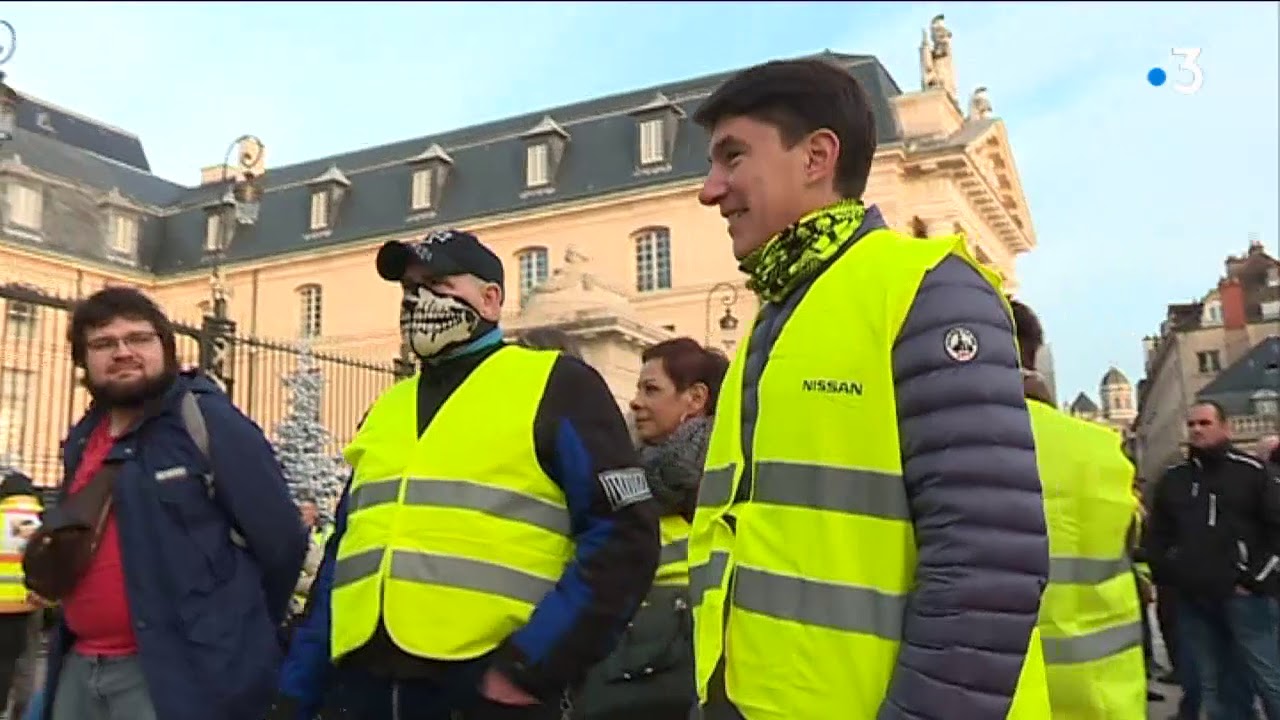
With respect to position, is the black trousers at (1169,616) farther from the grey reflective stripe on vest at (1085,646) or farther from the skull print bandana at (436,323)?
the skull print bandana at (436,323)

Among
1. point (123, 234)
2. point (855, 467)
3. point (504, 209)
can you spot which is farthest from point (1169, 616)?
point (123, 234)

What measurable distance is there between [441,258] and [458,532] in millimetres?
796

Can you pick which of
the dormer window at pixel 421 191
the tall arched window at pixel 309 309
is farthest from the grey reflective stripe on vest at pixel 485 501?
the tall arched window at pixel 309 309

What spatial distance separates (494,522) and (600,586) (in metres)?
0.33

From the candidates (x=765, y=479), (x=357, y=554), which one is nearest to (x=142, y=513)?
(x=357, y=554)

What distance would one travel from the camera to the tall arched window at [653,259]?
39.7 metres

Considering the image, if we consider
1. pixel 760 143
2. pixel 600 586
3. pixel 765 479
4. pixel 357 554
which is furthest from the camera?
pixel 357 554

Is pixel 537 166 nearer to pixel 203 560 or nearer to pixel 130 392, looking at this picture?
pixel 130 392

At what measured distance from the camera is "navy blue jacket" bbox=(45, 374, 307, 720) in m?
3.18

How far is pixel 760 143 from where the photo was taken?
85.3 inches

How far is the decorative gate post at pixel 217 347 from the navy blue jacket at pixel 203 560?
6218mm

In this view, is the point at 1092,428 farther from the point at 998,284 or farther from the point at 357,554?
the point at 357,554

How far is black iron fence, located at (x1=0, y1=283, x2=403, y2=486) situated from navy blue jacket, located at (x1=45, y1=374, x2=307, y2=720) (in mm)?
2185

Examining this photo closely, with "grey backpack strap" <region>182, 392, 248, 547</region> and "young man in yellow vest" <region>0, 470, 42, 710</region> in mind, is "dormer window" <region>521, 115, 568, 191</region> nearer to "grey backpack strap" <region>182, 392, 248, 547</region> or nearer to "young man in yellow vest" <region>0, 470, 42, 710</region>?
"young man in yellow vest" <region>0, 470, 42, 710</region>
